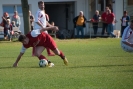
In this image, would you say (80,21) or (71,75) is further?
(80,21)

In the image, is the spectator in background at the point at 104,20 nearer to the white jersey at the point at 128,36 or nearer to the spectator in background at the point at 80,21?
the spectator in background at the point at 80,21

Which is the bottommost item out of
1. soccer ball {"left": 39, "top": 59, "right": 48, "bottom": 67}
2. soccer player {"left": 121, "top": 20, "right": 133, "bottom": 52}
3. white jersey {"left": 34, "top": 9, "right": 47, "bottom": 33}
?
soccer ball {"left": 39, "top": 59, "right": 48, "bottom": 67}

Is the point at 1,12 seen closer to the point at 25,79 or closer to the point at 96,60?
the point at 96,60

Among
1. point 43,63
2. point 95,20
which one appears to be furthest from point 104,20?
point 43,63

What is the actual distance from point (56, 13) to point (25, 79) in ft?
90.8

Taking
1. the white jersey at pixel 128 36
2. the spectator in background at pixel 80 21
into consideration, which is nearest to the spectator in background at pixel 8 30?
the spectator in background at pixel 80 21

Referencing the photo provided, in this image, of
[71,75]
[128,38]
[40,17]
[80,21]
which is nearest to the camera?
[71,75]

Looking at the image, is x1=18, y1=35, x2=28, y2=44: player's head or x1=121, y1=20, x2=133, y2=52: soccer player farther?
x1=121, y1=20, x2=133, y2=52: soccer player

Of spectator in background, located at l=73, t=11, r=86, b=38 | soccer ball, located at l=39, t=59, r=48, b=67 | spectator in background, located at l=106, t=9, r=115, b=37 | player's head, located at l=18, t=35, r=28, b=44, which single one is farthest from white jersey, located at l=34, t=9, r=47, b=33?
spectator in background, located at l=73, t=11, r=86, b=38

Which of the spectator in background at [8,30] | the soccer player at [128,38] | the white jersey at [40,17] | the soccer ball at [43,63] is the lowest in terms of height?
the spectator in background at [8,30]

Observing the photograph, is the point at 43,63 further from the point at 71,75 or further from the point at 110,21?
the point at 110,21

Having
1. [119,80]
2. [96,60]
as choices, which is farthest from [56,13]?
[119,80]

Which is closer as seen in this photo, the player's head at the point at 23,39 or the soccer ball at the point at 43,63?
the player's head at the point at 23,39

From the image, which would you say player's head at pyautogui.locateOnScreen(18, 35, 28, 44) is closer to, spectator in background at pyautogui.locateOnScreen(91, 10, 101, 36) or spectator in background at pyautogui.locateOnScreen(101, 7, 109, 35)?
spectator in background at pyautogui.locateOnScreen(101, 7, 109, 35)
